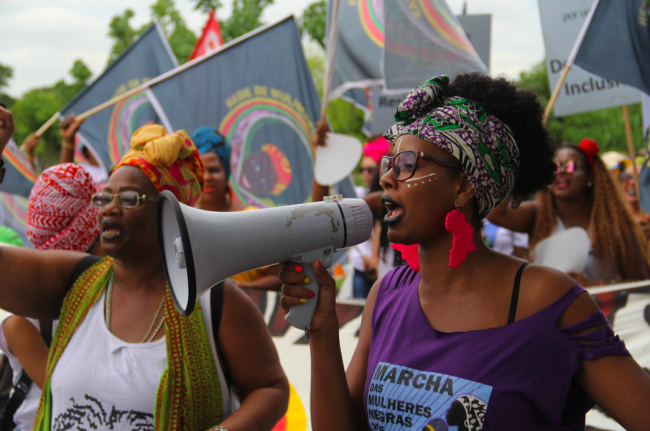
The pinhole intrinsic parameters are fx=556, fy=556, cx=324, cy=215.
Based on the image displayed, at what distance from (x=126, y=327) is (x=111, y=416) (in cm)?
31

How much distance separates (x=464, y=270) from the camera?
1613 mm

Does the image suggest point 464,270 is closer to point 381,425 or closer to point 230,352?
point 381,425

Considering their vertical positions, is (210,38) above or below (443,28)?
above

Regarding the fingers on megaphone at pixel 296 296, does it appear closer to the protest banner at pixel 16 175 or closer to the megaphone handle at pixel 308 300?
the megaphone handle at pixel 308 300

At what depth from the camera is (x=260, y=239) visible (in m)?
1.56

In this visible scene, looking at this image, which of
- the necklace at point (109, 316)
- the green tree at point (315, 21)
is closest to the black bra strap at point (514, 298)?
the necklace at point (109, 316)

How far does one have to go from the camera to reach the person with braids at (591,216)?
3893mm

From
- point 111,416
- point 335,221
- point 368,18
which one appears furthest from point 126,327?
point 368,18

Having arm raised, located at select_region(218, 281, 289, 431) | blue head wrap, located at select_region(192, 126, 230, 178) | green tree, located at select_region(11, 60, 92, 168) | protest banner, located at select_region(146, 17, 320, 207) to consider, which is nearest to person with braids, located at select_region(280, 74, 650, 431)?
arm raised, located at select_region(218, 281, 289, 431)

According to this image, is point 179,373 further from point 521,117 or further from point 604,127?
point 604,127

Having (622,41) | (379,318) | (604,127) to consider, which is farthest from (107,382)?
(604,127)

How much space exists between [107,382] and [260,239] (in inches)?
33.4

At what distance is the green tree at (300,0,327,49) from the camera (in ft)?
63.0

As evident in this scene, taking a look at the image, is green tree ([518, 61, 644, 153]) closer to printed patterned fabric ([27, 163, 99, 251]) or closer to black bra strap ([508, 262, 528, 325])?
printed patterned fabric ([27, 163, 99, 251])
